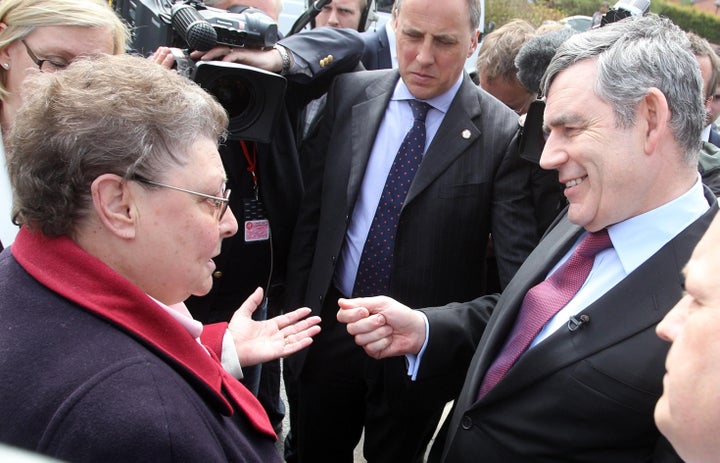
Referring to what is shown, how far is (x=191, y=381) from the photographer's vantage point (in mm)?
1228

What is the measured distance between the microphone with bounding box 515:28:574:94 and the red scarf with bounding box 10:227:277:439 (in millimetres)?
1999

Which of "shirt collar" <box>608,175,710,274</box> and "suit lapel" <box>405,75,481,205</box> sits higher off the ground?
"shirt collar" <box>608,175,710,274</box>

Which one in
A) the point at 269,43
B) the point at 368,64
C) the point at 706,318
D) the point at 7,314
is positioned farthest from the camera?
the point at 368,64

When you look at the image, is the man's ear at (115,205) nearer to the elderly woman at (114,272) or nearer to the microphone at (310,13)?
the elderly woman at (114,272)

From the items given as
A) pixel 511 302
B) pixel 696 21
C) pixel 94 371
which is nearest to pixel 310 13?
pixel 511 302

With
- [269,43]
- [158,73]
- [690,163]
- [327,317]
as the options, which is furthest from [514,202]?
[158,73]

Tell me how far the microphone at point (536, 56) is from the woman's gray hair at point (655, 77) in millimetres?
1016

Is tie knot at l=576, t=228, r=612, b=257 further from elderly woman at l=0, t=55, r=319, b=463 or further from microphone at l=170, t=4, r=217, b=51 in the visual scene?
microphone at l=170, t=4, r=217, b=51

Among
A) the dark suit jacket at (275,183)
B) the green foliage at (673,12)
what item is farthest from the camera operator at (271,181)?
the green foliage at (673,12)

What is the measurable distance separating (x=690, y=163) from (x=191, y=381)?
1267mm

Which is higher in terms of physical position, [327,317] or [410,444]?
[327,317]

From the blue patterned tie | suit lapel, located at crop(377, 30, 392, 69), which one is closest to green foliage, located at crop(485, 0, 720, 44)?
suit lapel, located at crop(377, 30, 392, 69)

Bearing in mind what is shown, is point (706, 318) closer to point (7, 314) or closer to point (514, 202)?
point (7, 314)

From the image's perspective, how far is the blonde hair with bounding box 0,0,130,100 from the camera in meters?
1.99
